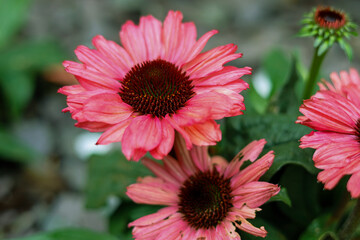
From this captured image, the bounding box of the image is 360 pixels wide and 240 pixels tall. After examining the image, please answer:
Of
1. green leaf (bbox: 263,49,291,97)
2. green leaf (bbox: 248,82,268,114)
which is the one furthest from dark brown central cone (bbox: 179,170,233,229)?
green leaf (bbox: 263,49,291,97)

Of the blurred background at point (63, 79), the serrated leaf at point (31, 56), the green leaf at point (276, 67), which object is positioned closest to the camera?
the green leaf at point (276, 67)

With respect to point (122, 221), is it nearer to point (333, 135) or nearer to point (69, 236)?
point (69, 236)

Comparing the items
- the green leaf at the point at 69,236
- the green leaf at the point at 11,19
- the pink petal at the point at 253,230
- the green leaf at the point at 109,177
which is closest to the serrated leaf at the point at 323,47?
the pink petal at the point at 253,230

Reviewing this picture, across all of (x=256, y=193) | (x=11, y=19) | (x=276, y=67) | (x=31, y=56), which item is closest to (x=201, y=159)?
(x=256, y=193)

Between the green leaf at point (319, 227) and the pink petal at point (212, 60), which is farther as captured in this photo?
the green leaf at point (319, 227)

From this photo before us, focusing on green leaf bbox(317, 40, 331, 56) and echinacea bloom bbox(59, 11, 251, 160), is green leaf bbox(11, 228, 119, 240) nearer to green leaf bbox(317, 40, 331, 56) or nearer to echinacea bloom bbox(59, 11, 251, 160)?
echinacea bloom bbox(59, 11, 251, 160)

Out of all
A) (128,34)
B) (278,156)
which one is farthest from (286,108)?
(128,34)

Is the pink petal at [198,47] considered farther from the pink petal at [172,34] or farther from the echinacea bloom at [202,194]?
the echinacea bloom at [202,194]
